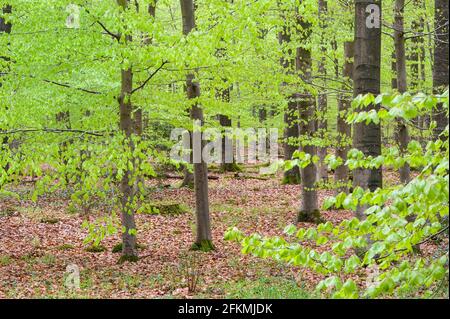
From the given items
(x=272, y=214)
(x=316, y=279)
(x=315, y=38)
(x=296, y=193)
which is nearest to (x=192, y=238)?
(x=272, y=214)

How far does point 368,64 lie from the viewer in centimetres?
932

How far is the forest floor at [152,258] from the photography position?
32.8 feet

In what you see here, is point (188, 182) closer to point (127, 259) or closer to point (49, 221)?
point (49, 221)

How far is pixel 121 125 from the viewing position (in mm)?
11773

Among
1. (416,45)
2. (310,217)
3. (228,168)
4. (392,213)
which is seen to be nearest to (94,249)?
(310,217)

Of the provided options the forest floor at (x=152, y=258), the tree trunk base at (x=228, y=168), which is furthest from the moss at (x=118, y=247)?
the tree trunk base at (x=228, y=168)

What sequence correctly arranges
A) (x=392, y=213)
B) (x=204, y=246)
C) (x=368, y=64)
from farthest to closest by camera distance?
1. (x=204, y=246)
2. (x=368, y=64)
3. (x=392, y=213)

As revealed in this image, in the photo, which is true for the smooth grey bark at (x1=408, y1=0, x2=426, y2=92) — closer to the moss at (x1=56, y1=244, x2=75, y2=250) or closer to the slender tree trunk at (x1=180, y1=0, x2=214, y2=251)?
the slender tree trunk at (x1=180, y1=0, x2=214, y2=251)

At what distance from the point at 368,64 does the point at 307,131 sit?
21.7 ft

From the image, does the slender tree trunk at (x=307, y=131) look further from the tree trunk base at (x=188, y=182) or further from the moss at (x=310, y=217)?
the tree trunk base at (x=188, y=182)

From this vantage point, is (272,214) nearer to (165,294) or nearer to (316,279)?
(316,279)

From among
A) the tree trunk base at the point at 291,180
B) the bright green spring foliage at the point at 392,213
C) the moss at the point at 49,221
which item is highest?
the bright green spring foliage at the point at 392,213

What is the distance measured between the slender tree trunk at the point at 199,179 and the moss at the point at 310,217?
14.3 ft
